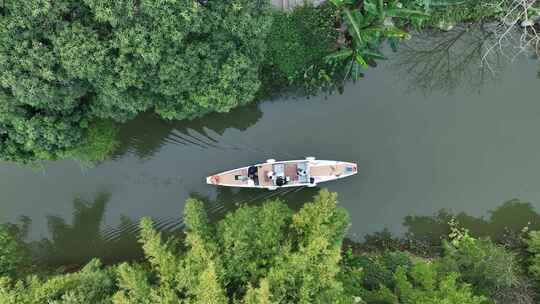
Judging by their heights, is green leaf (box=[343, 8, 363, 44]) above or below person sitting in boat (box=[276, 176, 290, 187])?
above

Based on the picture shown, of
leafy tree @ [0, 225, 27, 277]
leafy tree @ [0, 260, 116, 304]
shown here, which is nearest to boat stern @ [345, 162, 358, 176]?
leafy tree @ [0, 260, 116, 304]

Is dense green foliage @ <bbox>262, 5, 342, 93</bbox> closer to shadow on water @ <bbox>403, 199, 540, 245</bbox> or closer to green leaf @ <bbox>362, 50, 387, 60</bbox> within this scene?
green leaf @ <bbox>362, 50, 387, 60</bbox>

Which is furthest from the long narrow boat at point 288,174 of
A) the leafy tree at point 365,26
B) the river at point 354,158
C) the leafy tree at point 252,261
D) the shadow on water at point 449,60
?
the shadow on water at point 449,60

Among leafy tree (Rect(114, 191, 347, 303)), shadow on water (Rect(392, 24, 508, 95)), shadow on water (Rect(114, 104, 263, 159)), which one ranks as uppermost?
shadow on water (Rect(392, 24, 508, 95))

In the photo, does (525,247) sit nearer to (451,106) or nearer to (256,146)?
(451,106)

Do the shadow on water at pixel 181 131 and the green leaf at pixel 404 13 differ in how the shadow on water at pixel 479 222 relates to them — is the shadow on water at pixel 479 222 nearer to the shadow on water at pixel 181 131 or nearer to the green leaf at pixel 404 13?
the green leaf at pixel 404 13
